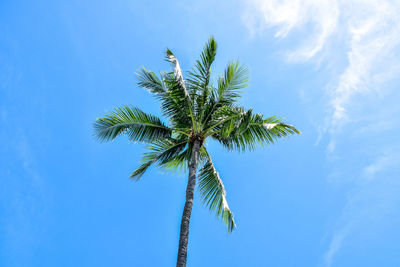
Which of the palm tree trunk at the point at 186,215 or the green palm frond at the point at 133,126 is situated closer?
the palm tree trunk at the point at 186,215

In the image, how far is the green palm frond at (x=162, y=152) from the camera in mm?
11047

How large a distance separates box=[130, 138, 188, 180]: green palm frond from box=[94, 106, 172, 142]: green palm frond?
0.27 metres

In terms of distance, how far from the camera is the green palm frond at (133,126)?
33.6ft

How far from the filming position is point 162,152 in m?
11.1

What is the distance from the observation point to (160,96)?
10.9m

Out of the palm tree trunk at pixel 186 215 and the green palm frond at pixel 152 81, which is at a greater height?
the green palm frond at pixel 152 81

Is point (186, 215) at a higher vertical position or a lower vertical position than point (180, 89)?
lower

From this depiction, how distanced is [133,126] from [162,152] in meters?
1.40

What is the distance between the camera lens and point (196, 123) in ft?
34.2

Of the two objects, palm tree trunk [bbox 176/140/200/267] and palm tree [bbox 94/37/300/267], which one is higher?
palm tree [bbox 94/37/300/267]

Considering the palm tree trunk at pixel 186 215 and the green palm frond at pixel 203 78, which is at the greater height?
the green palm frond at pixel 203 78

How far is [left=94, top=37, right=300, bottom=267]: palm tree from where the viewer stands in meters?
10.3

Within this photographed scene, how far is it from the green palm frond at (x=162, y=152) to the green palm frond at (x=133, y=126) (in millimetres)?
266

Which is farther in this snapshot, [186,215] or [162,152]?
[162,152]
